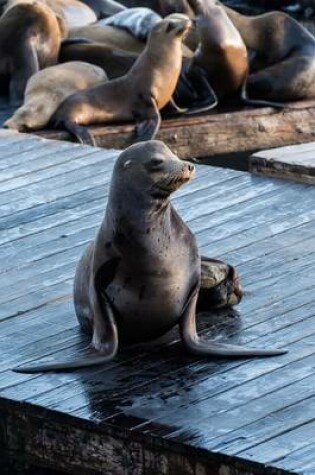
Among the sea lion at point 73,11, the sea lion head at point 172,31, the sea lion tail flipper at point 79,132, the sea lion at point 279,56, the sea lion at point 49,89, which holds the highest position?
the sea lion head at point 172,31

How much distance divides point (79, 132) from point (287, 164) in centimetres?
270

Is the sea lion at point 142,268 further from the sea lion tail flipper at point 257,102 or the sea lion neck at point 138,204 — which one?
the sea lion tail flipper at point 257,102

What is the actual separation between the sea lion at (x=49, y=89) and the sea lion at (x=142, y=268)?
15.9 ft

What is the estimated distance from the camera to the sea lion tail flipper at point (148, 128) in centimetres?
965

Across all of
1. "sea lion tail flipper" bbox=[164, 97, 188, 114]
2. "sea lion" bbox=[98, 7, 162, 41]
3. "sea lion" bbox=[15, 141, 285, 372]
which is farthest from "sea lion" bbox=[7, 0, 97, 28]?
"sea lion" bbox=[15, 141, 285, 372]

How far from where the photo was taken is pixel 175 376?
468cm

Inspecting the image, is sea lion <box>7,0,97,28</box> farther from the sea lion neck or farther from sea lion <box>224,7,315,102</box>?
the sea lion neck

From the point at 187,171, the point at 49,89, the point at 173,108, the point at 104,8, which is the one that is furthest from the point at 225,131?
the point at 187,171

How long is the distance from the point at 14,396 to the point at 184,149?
5.31m

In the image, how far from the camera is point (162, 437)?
14.0 ft

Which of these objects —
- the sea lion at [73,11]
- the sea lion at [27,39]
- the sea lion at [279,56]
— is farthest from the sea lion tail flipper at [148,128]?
the sea lion at [73,11]

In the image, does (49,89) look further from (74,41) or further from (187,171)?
(187,171)

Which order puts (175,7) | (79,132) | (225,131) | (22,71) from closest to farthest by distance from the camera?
(79,132) < (225,131) < (22,71) < (175,7)

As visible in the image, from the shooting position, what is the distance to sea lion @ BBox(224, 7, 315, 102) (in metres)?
10.8
